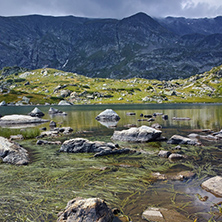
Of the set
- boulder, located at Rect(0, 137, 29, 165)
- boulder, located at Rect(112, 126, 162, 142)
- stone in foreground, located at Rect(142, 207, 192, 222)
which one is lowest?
boulder, located at Rect(112, 126, 162, 142)

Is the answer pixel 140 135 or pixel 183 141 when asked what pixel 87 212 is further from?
pixel 183 141

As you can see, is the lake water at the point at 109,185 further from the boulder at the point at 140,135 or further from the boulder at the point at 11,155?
the boulder at the point at 140,135

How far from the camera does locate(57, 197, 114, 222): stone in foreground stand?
666 centimetres

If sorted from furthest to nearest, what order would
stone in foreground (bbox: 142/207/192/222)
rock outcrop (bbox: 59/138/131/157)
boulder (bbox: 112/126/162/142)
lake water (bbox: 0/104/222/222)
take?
boulder (bbox: 112/126/162/142), rock outcrop (bbox: 59/138/131/157), lake water (bbox: 0/104/222/222), stone in foreground (bbox: 142/207/192/222)

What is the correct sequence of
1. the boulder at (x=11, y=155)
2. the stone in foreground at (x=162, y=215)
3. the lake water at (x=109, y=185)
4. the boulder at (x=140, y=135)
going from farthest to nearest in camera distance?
the boulder at (x=140, y=135) → the boulder at (x=11, y=155) → the lake water at (x=109, y=185) → the stone in foreground at (x=162, y=215)

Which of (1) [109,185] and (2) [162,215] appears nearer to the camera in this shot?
(2) [162,215]

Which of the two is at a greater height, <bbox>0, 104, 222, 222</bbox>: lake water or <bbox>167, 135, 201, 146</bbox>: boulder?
<bbox>0, 104, 222, 222</bbox>: lake water

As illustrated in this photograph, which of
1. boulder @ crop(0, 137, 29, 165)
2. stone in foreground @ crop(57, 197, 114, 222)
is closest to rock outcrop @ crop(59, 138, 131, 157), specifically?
boulder @ crop(0, 137, 29, 165)

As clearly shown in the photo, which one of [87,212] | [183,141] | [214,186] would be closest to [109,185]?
[87,212]

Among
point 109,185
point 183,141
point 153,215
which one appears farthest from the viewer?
point 183,141

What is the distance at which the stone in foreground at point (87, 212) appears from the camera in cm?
666

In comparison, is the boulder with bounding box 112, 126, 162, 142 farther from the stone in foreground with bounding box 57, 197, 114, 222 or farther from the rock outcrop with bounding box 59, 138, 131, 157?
the stone in foreground with bounding box 57, 197, 114, 222

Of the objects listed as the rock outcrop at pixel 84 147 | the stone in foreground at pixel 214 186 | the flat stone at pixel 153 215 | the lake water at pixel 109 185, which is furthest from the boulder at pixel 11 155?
the stone in foreground at pixel 214 186

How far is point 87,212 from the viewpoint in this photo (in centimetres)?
674
